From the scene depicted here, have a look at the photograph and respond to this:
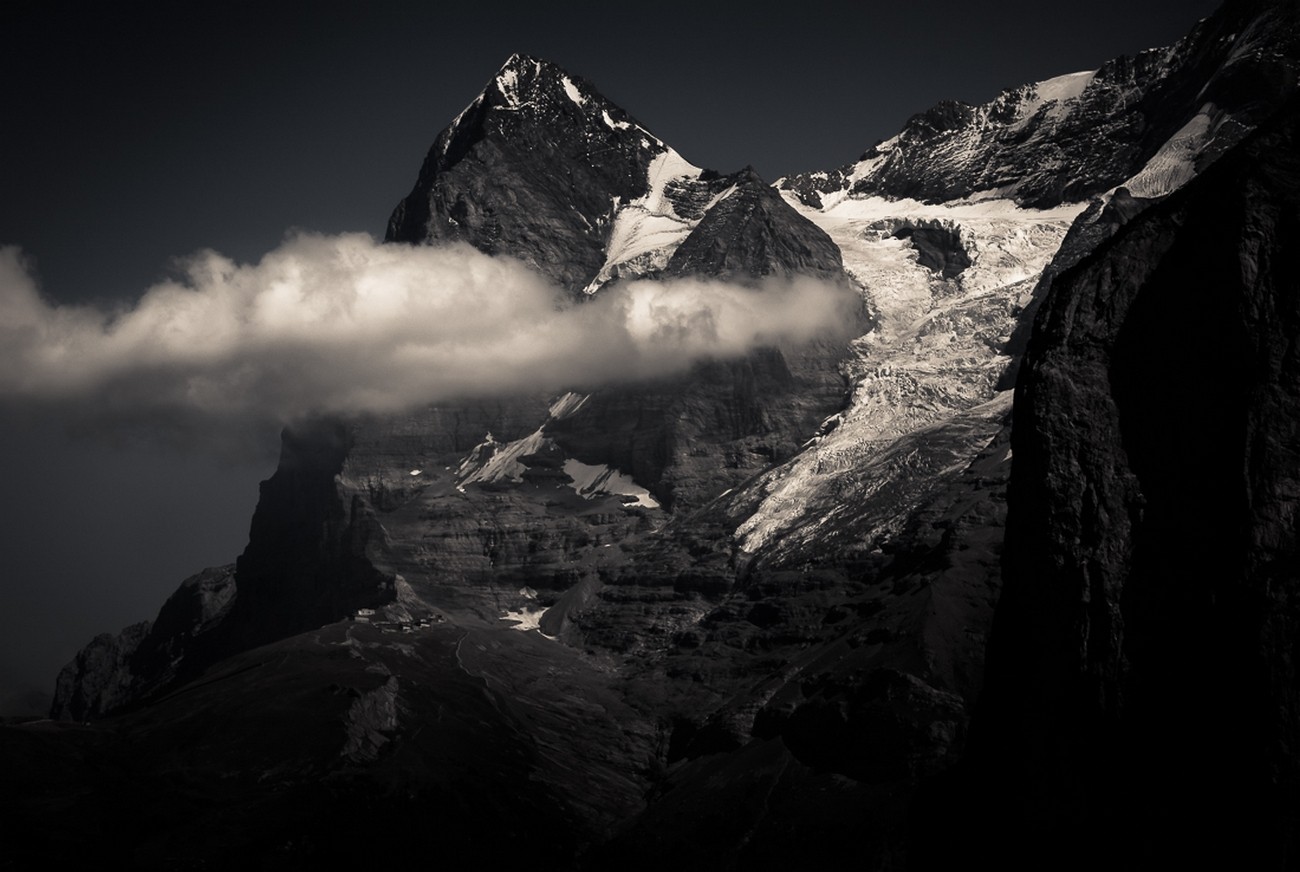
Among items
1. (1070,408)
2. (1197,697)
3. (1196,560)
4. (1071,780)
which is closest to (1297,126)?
(1070,408)

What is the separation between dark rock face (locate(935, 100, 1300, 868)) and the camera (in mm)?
55438

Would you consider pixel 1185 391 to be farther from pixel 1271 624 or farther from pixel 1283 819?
pixel 1283 819

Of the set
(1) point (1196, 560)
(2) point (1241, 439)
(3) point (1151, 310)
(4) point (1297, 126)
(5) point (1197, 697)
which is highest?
(4) point (1297, 126)

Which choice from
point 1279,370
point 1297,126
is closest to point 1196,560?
point 1279,370

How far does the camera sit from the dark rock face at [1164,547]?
5544 cm

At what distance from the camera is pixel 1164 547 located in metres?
62.8

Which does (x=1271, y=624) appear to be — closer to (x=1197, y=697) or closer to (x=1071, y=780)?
(x=1197, y=697)

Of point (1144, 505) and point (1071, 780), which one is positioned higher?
point (1144, 505)

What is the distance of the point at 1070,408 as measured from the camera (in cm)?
6962

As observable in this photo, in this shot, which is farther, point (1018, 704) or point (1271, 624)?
point (1018, 704)

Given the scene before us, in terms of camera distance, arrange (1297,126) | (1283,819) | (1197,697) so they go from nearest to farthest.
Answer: (1283,819), (1197,697), (1297,126)

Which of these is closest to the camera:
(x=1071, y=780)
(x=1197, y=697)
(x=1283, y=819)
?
(x=1283, y=819)

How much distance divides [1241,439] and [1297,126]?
18.0 m

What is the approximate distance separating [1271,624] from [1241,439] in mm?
8417
